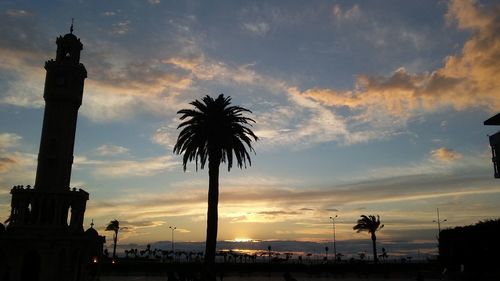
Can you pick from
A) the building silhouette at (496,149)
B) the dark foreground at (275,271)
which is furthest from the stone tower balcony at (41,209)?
the building silhouette at (496,149)

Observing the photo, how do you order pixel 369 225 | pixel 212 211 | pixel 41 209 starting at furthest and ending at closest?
pixel 369 225 → pixel 41 209 → pixel 212 211

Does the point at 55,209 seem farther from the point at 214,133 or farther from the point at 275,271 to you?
the point at 275,271

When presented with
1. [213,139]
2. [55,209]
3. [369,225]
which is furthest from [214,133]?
[369,225]

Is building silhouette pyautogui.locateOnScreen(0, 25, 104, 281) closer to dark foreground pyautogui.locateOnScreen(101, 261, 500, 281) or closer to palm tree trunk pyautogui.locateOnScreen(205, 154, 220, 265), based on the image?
palm tree trunk pyautogui.locateOnScreen(205, 154, 220, 265)

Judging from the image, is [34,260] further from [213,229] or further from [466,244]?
[466,244]

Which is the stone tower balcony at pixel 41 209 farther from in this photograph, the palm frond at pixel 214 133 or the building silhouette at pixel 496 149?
the building silhouette at pixel 496 149

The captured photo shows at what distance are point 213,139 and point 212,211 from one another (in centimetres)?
601

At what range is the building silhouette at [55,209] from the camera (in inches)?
1756

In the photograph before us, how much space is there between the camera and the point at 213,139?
36688mm

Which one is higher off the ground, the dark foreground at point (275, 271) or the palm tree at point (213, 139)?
the palm tree at point (213, 139)

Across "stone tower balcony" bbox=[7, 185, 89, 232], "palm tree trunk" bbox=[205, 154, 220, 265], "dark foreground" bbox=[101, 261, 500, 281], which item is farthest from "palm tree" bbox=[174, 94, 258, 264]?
"dark foreground" bbox=[101, 261, 500, 281]

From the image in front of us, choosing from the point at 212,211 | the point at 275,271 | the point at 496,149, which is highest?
the point at 496,149

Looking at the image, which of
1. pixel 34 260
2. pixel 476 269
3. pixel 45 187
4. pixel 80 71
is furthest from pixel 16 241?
pixel 476 269

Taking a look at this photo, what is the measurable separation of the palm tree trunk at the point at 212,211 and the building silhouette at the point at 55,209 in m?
18.8
